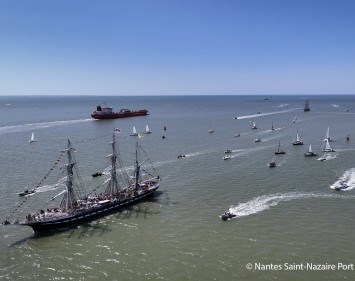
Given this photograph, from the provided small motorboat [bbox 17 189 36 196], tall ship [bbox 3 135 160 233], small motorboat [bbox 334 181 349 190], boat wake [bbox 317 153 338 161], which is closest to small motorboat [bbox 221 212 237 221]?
tall ship [bbox 3 135 160 233]

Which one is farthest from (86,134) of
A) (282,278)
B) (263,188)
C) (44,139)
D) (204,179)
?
(282,278)

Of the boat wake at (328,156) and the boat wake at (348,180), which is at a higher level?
the boat wake at (328,156)

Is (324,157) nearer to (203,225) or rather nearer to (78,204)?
(203,225)

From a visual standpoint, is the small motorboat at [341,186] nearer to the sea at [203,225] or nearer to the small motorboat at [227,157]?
the sea at [203,225]

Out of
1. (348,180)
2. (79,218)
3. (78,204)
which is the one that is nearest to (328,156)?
(348,180)

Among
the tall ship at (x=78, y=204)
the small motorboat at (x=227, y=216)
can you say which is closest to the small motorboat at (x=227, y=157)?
the tall ship at (x=78, y=204)
